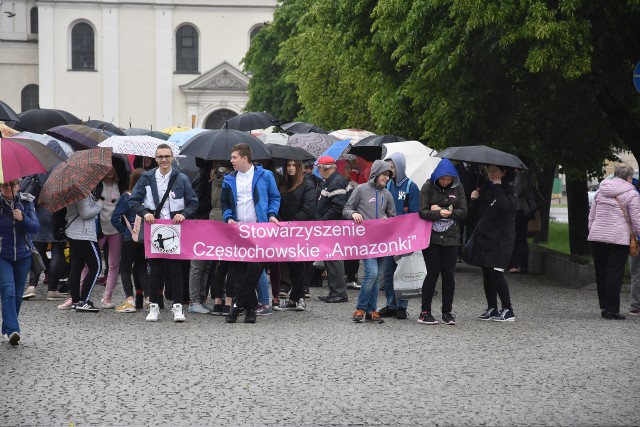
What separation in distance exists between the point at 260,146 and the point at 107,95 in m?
65.8

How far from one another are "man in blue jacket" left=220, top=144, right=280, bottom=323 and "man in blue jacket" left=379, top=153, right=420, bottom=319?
54.5 inches

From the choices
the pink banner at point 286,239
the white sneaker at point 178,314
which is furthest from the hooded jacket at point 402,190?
the white sneaker at point 178,314

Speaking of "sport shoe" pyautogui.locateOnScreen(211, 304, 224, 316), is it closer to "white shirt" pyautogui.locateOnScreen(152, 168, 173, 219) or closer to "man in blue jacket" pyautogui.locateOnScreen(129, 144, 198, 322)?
"man in blue jacket" pyautogui.locateOnScreen(129, 144, 198, 322)

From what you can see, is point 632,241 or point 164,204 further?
point 632,241

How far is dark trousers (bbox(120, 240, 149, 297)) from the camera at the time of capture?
14289 millimetres

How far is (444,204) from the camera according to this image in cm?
1350

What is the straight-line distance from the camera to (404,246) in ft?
45.3

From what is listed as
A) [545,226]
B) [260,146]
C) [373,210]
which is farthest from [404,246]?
[545,226]

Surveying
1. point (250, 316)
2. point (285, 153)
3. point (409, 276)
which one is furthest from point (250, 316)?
point (285, 153)

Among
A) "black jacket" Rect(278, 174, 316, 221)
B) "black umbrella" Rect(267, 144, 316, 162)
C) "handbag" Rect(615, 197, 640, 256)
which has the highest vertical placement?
"black umbrella" Rect(267, 144, 316, 162)

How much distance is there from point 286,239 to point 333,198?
166 centimetres

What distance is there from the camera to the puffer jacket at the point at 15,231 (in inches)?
448

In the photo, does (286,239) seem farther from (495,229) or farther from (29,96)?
(29,96)

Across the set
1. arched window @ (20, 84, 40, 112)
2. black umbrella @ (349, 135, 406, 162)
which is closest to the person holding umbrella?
black umbrella @ (349, 135, 406, 162)
